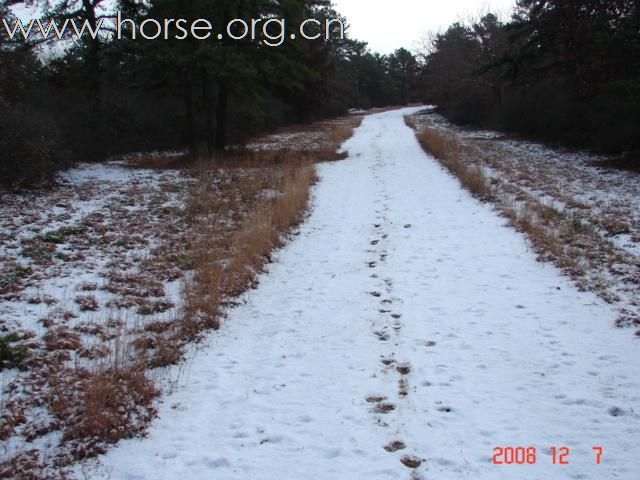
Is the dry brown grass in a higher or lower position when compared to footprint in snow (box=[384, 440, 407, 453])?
higher

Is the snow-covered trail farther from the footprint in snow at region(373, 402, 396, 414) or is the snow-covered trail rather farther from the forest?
the forest

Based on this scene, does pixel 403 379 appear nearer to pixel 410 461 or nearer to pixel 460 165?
pixel 410 461

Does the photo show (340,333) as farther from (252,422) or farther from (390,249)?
(390,249)

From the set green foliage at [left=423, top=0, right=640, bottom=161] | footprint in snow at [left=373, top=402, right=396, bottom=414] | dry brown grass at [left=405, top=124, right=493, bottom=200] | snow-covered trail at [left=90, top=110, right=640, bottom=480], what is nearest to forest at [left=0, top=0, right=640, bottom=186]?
green foliage at [left=423, top=0, right=640, bottom=161]

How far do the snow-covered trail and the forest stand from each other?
9672 mm

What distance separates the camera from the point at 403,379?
4.82 metres

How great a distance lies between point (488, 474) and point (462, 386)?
116cm

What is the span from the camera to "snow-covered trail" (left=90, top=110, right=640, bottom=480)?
3.77m

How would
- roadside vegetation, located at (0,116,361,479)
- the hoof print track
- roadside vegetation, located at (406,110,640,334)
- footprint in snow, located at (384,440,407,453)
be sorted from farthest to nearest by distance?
roadside vegetation, located at (406,110,640,334) → roadside vegetation, located at (0,116,361,479) → footprint in snow, located at (384,440,407,453) → the hoof print track

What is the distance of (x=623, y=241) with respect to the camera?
8656 mm

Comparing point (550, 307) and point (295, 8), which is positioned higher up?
point (295, 8)

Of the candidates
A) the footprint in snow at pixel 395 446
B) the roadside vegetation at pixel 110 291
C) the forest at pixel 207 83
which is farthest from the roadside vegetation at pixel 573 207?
the roadside vegetation at pixel 110 291

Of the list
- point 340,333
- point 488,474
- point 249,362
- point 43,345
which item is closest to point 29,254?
point 43,345
